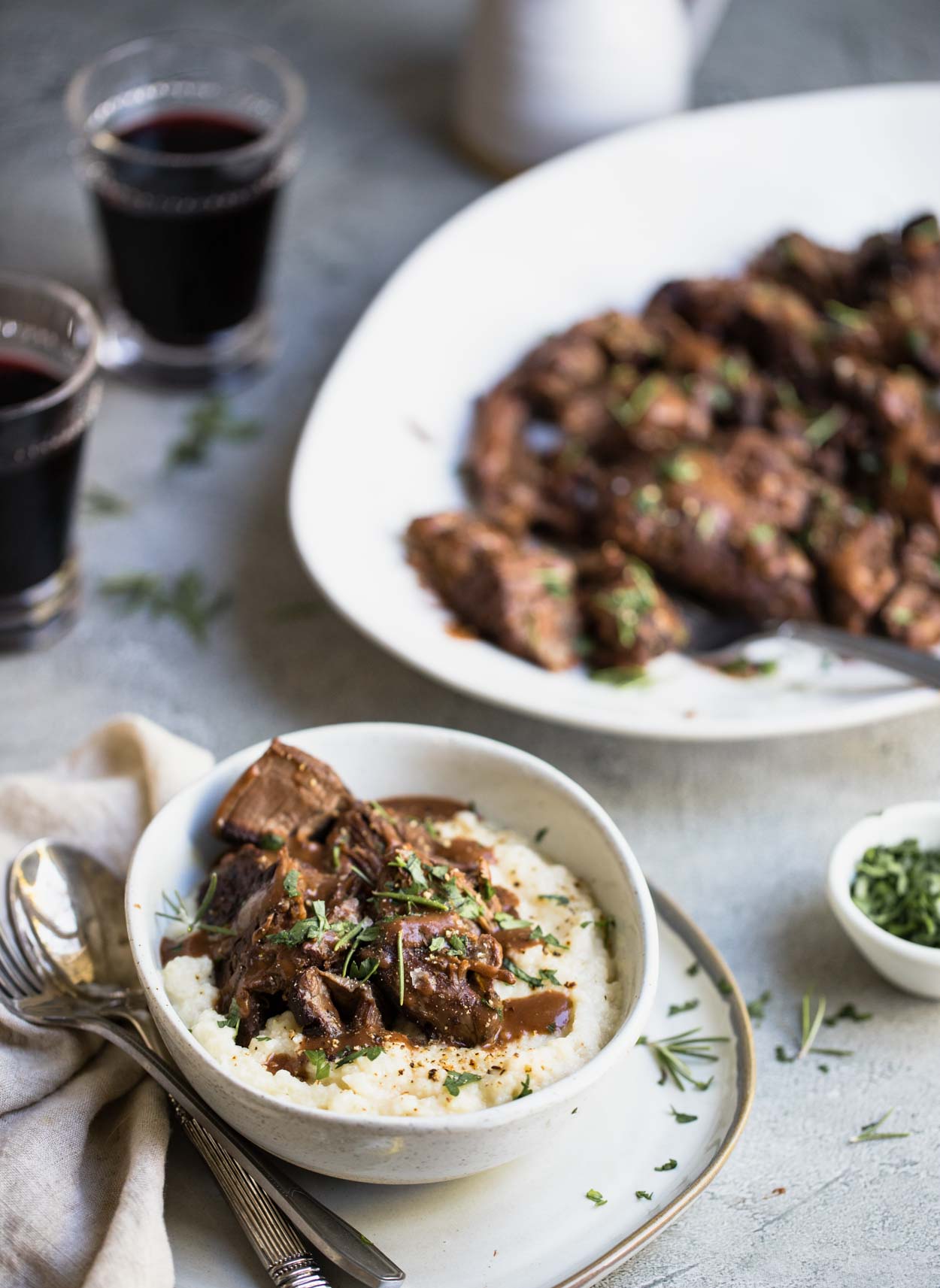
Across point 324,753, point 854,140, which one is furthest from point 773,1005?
point 854,140

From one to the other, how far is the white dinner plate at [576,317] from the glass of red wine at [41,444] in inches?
22.0

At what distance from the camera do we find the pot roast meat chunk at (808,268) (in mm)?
4480

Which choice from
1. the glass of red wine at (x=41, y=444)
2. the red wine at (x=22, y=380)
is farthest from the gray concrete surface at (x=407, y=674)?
the red wine at (x=22, y=380)

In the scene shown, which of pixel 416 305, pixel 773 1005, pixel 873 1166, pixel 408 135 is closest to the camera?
pixel 873 1166

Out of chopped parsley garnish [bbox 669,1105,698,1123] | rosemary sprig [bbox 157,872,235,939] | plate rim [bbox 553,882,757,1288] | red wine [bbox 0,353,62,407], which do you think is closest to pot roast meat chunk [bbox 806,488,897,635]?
plate rim [bbox 553,882,757,1288]

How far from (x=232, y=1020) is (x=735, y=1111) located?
2.82 feet

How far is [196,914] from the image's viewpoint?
2398 millimetres

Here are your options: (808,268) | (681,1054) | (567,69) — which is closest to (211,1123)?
(681,1054)

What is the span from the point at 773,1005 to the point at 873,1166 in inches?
14.7

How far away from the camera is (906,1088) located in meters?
2.60

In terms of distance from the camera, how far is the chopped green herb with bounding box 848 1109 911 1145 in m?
2.51

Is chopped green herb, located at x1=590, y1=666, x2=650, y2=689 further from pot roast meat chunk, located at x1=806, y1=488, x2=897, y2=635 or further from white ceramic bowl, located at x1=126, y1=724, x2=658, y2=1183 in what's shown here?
white ceramic bowl, located at x1=126, y1=724, x2=658, y2=1183

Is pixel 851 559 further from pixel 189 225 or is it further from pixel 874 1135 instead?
pixel 189 225

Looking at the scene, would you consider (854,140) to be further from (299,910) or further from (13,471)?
(299,910)
